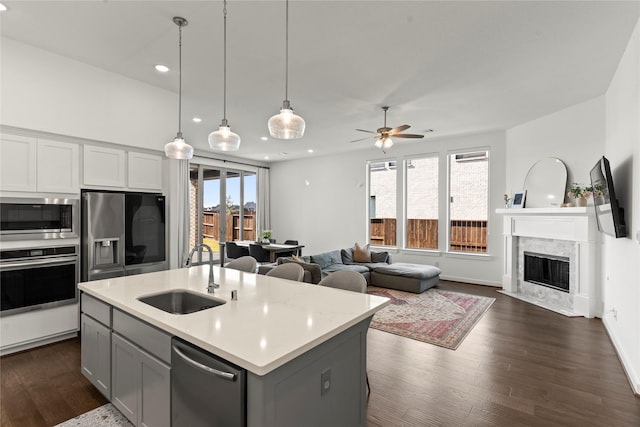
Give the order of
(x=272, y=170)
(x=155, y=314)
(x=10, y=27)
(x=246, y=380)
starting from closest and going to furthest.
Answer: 1. (x=246, y=380)
2. (x=155, y=314)
3. (x=10, y=27)
4. (x=272, y=170)

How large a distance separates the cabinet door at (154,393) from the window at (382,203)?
6.35 m

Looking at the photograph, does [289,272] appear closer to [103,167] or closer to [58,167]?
[103,167]

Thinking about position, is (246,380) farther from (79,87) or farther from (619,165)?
(619,165)

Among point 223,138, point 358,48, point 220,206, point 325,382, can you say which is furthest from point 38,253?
point 220,206

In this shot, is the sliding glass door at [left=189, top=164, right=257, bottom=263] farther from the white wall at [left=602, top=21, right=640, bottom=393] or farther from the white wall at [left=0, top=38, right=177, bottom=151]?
the white wall at [left=602, top=21, right=640, bottom=393]

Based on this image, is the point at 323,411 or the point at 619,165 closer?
the point at 323,411

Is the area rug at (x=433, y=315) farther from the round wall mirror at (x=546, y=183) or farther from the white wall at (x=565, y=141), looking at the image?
Result: the white wall at (x=565, y=141)

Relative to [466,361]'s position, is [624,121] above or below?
above

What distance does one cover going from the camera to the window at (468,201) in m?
6.44

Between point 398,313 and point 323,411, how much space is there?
3.15 metres

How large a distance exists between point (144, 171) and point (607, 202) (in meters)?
5.21

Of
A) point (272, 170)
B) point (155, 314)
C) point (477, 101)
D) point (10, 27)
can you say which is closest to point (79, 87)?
point (10, 27)

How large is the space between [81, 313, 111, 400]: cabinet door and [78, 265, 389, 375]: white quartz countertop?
0.27m

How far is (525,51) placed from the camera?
3070 millimetres
